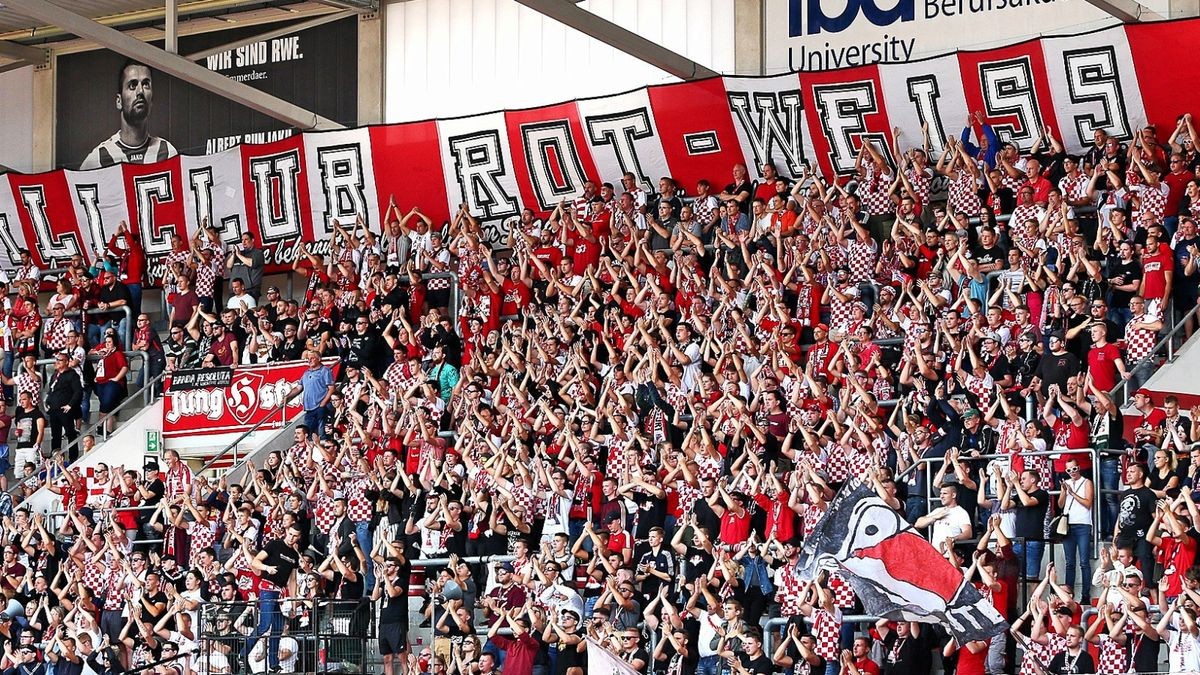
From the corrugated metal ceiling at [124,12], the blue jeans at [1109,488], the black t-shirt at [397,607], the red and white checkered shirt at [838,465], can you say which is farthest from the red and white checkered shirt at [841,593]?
the corrugated metal ceiling at [124,12]

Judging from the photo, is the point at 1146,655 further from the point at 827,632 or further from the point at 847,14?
the point at 847,14

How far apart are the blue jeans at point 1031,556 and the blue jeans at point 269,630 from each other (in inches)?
292

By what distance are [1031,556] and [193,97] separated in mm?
17706

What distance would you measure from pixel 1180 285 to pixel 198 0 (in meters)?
16.6

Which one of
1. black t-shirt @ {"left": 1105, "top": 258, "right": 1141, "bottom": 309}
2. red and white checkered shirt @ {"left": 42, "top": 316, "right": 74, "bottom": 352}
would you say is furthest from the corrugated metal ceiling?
black t-shirt @ {"left": 1105, "top": 258, "right": 1141, "bottom": 309}

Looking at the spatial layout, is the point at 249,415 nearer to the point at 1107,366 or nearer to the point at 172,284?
the point at 172,284

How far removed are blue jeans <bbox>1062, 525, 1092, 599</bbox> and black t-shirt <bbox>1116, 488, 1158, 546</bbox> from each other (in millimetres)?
377

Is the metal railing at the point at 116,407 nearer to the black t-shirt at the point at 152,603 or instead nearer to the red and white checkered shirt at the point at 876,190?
the black t-shirt at the point at 152,603

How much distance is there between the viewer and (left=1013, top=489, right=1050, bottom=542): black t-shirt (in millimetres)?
17578

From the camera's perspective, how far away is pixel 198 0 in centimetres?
3031

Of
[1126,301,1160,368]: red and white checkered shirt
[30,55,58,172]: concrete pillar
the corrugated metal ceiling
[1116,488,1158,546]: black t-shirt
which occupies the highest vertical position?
the corrugated metal ceiling

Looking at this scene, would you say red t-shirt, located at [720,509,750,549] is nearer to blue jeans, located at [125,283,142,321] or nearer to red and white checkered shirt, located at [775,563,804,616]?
red and white checkered shirt, located at [775,563,804,616]

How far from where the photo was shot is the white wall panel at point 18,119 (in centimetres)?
3228

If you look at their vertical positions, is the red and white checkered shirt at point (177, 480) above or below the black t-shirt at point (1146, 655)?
above
